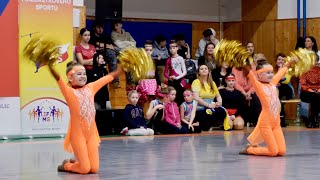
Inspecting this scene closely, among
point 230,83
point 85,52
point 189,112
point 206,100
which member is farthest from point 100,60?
point 230,83

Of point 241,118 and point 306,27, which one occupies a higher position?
point 306,27

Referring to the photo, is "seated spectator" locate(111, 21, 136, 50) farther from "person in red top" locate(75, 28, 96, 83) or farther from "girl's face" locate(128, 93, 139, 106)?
"girl's face" locate(128, 93, 139, 106)

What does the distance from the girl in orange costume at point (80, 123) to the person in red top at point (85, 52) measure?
18.6 ft

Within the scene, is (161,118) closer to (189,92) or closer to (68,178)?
(189,92)

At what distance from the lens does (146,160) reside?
9.77 metres

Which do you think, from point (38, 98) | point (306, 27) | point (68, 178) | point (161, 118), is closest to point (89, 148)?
point (68, 178)

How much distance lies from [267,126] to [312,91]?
6370 mm

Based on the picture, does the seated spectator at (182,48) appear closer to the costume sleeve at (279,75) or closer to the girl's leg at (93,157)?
the costume sleeve at (279,75)

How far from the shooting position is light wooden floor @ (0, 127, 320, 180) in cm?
824

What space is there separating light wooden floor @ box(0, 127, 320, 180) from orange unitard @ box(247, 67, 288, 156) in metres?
0.25

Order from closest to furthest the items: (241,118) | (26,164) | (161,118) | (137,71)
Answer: (137,71) < (26,164) < (161,118) < (241,118)

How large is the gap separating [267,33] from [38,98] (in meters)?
8.59

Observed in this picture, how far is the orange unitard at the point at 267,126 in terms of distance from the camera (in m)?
10.3

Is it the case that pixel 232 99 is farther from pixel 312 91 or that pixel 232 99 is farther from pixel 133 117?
pixel 133 117
